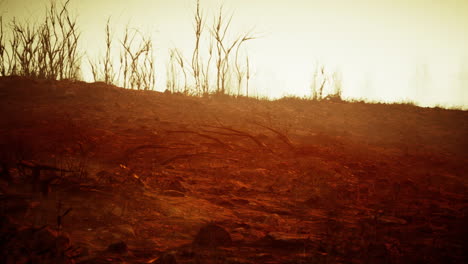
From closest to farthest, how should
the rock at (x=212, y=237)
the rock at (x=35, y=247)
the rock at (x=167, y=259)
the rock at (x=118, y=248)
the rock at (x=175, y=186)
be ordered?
1. the rock at (x=35, y=247)
2. the rock at (x=167, y=259)
3. the rock at (x=118, y=248)
4. the rock at (x=212, y=237)
5. the rock at (x=175, y=186)

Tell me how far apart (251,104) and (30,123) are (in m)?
6.51

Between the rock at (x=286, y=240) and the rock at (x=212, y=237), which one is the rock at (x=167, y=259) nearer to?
the rock at (x=212, y=237)

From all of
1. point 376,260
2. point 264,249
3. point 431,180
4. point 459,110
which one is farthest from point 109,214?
point 459,110

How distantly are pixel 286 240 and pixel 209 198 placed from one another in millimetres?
1010

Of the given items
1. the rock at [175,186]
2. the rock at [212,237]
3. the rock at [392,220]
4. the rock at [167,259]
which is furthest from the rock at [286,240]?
the rock at [175,186]

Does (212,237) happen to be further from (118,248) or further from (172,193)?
(172,193)

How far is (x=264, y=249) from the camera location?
1792mm

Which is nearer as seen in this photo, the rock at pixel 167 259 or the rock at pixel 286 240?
the rock at pixel 167 259

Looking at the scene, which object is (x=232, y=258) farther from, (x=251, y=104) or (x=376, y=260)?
(x=251, y=104)

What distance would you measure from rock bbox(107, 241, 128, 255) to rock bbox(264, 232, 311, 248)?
928 millimetres

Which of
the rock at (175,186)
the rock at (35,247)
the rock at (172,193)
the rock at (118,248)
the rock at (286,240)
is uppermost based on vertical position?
the rock at (175,186)

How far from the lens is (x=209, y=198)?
2.67 m

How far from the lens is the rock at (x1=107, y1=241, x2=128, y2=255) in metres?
1.59

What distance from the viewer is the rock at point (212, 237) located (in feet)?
5.86
